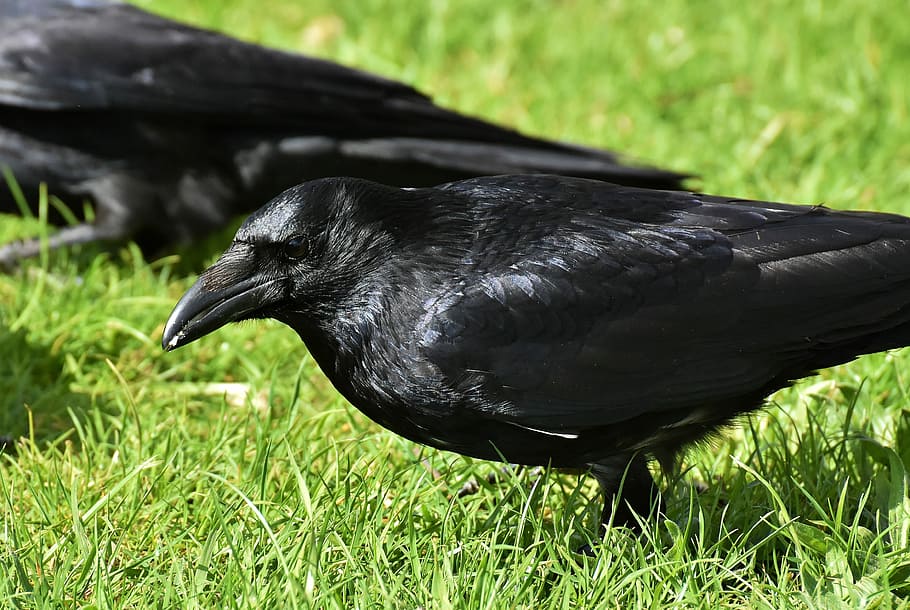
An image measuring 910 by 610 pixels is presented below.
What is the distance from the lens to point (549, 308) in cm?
298

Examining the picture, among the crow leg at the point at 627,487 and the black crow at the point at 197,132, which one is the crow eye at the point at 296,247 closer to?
the crow leg at the point at 627,487

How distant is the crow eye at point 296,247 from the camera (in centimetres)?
Result: 302

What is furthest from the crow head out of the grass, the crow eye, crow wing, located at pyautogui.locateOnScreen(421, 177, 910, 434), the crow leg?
the crow leg

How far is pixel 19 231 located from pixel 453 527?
11.7 ft

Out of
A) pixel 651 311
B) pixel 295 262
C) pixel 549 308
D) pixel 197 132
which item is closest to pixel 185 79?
pixel 197 132

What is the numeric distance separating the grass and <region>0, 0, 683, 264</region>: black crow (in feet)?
0.97

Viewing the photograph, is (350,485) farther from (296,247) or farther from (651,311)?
(651,311)

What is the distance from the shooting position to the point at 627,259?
120 inches

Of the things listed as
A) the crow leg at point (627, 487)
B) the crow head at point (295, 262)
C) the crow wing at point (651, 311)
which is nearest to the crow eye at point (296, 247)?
the crow head at point (295, 262)

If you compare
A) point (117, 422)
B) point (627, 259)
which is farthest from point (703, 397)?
point (117, 422)

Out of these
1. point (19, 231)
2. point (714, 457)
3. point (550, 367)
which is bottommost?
point (19, 231)

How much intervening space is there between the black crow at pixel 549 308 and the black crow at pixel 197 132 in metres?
2.39

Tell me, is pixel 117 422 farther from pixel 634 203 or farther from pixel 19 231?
pixel 19 231

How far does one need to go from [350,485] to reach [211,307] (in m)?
0.68
